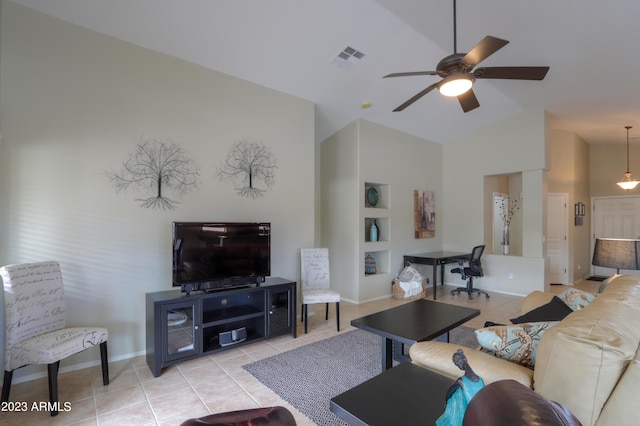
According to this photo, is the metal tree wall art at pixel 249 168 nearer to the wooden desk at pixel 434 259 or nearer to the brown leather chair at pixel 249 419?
the brown leather chair at pixel 249 419

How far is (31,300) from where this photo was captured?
92.0 inches

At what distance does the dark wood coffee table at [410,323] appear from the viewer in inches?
91.4

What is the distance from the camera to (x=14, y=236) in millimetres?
2514

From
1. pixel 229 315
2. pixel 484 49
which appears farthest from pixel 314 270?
pixel 484 49

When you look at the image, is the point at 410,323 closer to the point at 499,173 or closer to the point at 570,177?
the point at 499,173

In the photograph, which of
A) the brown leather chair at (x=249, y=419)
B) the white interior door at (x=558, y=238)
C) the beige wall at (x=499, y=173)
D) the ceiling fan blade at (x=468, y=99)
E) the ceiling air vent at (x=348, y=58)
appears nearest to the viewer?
the brown leather chair at (x=249, y=419)

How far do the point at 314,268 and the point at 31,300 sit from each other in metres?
2.76

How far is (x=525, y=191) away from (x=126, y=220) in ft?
19.8

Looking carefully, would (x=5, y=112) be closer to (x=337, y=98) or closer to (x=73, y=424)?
(x=73, y=424)

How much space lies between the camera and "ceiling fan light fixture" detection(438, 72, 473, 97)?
2400 millimetres

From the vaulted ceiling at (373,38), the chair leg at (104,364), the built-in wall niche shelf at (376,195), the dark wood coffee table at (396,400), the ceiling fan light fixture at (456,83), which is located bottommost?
the chair leg at (104,364)

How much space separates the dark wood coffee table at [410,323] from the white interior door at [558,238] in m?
5.15

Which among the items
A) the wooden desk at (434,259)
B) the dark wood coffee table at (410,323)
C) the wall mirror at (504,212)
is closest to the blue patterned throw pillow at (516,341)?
the dark wood coffee table at (410,323)

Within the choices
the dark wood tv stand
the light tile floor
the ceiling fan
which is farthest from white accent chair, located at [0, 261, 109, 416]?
the ceiling fan
